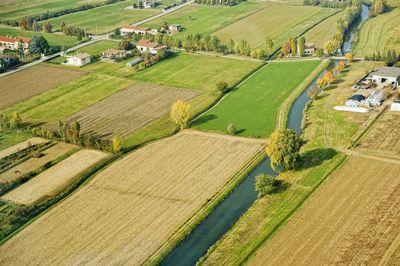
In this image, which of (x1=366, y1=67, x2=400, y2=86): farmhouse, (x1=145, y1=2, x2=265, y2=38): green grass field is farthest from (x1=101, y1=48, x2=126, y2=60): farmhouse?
(x1=366, y1=67, x2=400, y2=86): farmhouse

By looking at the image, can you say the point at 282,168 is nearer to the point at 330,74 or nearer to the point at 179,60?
the point at 330,74

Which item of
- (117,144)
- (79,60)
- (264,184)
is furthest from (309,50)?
(264,184)

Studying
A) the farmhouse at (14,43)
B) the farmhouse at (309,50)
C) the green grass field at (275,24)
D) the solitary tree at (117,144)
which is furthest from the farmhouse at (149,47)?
the solitary tree at (117,144)

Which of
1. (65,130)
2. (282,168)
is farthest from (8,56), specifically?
(282,168)

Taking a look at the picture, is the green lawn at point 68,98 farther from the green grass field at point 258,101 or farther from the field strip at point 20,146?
the green grass field at point 258,101

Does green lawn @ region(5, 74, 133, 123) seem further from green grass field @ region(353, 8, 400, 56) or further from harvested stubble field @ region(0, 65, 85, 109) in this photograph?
green grass field @ region(353, 8, 400, 56)
